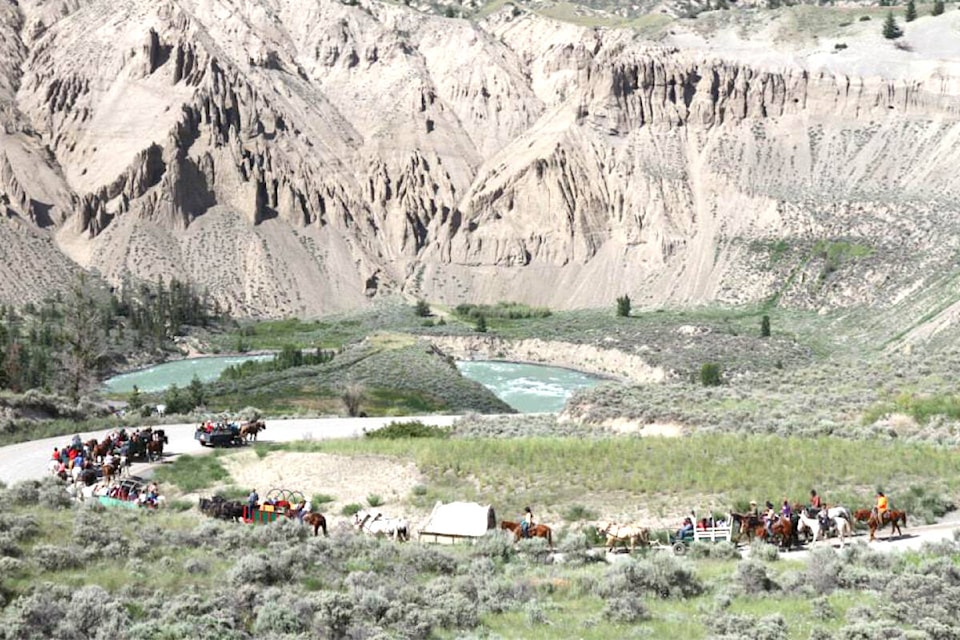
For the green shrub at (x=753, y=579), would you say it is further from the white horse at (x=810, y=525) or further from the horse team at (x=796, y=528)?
the white horse at (x=810, y=525)

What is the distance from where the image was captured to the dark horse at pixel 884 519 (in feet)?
72.4

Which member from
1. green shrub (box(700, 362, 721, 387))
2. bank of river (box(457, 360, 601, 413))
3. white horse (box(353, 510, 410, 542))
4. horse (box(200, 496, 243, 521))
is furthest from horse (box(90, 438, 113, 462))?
green shrub (box(700, 362, 721, 387))

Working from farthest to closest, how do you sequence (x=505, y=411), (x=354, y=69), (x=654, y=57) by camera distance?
1. (x=354, y=69)
2. (x=654, y=57)
3. (x=505, y=411)

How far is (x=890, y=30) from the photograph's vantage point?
130m

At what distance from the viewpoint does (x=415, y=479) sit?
31.4 m

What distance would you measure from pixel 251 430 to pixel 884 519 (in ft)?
78.3

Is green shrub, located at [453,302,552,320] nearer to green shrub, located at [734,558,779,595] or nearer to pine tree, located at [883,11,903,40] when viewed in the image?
pine tree, located at [883,11,903,40]

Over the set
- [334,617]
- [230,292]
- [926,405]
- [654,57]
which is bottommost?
[230,292]

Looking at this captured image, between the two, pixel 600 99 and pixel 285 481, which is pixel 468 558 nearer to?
pixel 285 481

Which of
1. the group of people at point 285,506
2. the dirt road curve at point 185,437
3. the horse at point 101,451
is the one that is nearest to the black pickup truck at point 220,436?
the dirt road curve at point 185,437

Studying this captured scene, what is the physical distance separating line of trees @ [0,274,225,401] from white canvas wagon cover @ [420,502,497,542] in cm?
3917

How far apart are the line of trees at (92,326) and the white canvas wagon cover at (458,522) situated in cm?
3917

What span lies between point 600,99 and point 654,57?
9.35m

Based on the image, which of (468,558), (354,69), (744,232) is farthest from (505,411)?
(354,69)
